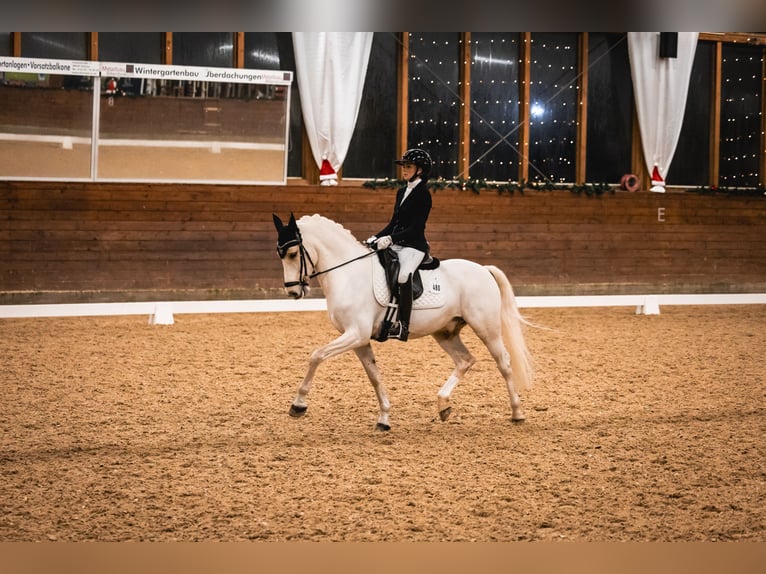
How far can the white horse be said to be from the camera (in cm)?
452

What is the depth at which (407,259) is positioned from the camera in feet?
15.4

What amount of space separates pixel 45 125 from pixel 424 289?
713cm

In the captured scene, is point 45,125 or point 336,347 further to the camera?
point 45,125

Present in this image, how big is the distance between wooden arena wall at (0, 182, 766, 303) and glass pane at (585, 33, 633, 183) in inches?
23.6

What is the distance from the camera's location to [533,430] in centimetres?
477

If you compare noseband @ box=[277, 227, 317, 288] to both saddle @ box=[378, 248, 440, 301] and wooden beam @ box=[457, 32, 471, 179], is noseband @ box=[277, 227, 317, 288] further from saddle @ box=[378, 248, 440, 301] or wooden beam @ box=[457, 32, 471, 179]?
wooden beam @ box=[457, 32, 471, 179]

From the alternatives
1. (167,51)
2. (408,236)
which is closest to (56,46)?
(167,51)

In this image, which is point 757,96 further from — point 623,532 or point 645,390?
point 623,532

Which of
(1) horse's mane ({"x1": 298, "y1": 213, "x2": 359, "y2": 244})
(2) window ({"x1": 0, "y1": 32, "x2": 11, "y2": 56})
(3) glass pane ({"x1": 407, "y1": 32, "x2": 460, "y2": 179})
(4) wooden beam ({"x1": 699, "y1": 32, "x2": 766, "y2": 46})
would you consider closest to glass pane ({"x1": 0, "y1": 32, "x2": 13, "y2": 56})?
(2) window ({"x1": 0, "y1": 32, "x2": 11, "y2": 56})

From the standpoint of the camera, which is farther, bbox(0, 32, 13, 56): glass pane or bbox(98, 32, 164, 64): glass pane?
bbox(98, 32, 164, 64): glass pane

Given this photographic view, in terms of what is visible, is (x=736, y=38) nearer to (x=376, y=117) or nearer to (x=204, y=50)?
(x=376, y=117)
